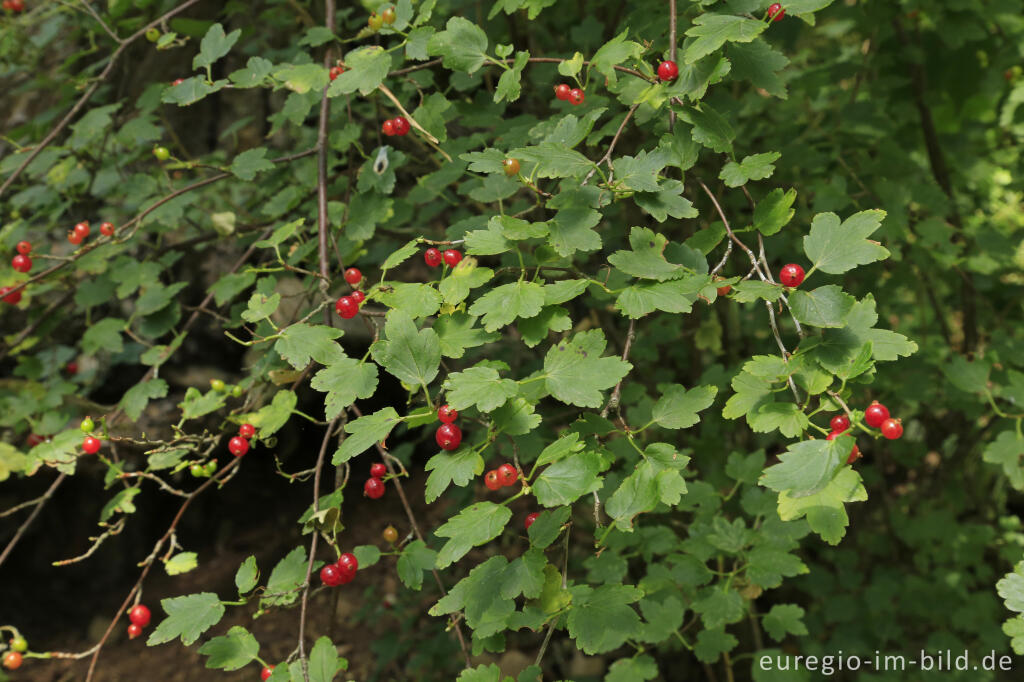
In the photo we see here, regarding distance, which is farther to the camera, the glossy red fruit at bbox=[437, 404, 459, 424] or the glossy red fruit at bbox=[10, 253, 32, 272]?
the glossy red fruit at bbox=[10, 253, 32, 272]

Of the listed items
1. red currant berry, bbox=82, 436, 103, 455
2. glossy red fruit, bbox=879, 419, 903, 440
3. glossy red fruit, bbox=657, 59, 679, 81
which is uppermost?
glossy red fruit, bbox=657, 59, 679, 81

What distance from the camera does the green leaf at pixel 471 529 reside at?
2.85ft

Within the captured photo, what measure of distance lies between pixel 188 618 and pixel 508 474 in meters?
0.64

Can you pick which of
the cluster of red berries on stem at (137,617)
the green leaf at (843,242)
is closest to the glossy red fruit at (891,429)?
the green leaf at (843,242)

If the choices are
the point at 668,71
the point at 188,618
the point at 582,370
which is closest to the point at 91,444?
the point at 188,618

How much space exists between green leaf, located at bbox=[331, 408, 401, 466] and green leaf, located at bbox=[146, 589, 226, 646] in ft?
1.43

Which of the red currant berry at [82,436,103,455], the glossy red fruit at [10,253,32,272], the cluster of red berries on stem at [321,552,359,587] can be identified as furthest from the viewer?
the glossy red fruit at [10,253,32,272]

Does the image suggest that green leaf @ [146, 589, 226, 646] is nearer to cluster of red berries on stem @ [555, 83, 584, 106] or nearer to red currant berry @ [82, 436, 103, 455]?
red currant berry @ [82, 436, 103, 455]

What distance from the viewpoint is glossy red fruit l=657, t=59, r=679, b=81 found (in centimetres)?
104

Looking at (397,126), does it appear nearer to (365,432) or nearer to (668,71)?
(668,71)

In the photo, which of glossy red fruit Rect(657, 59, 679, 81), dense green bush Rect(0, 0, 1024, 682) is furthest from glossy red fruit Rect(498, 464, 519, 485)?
glossy red fruit Rect(657, 59, 679, 81)

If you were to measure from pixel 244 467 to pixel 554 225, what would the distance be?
110 inches

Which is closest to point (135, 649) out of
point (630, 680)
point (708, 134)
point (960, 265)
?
point (630, 680)

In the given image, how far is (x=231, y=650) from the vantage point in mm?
1113
